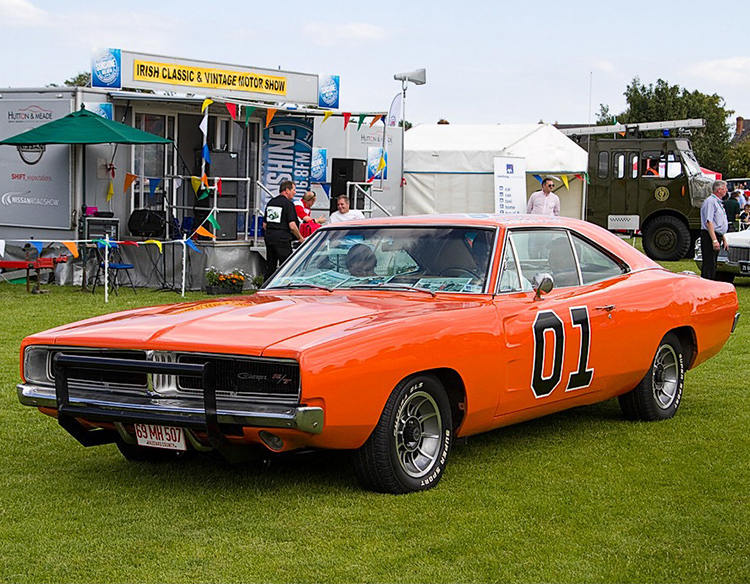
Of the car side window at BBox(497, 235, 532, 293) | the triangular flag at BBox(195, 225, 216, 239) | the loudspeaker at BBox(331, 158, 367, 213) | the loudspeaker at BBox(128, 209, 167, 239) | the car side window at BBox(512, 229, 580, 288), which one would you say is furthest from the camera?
the loudspeaker at BBox(331, 158, 367, 213)

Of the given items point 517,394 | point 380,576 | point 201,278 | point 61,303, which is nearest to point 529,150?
point 201,278

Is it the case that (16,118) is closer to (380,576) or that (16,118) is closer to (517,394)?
(517,394)

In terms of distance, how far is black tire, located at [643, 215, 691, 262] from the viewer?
2558cm

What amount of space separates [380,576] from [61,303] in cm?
1134

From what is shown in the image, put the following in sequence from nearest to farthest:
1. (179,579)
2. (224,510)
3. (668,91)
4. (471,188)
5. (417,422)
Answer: (179,579)
(224,510)
(417,422)
(471,188)
(668,91)

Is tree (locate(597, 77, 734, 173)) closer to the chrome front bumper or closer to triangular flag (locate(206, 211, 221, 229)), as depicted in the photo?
triangular flag (locate(206, 211, 221, 229))

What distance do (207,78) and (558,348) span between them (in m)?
13.7

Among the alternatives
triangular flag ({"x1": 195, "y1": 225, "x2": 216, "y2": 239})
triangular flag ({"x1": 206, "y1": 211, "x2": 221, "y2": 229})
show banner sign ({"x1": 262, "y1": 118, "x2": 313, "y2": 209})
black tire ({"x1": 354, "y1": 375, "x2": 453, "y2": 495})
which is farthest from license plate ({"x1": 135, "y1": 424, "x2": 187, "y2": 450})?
show banner sign ({"x1": 262, "y1": 118, "x2": 313, "y2": 209})

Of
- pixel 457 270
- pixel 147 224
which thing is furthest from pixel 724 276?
pixel 457 270

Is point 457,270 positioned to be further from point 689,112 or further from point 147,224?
point 689,112

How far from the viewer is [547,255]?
22.2 ft

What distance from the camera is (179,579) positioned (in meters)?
4.15

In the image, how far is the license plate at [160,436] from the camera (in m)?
5.13

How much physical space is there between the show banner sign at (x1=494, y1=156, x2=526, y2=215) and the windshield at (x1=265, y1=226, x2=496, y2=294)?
1914 centimetres
